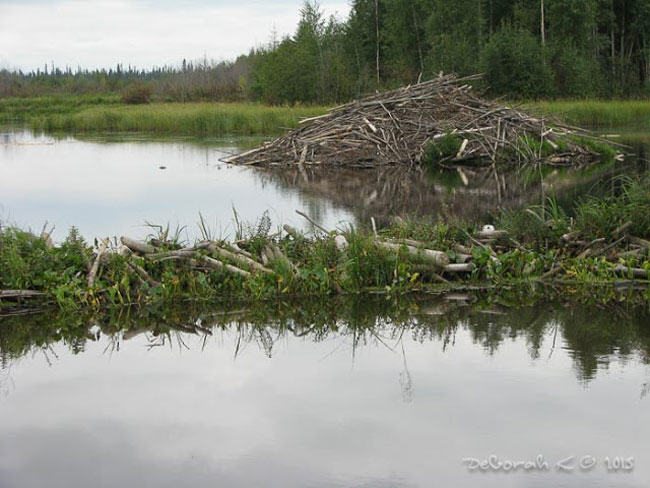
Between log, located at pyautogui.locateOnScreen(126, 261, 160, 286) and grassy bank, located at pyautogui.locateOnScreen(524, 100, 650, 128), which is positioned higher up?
grassy bank, located at pyautogui.locateOnScreen(524, 100, 650, 128)

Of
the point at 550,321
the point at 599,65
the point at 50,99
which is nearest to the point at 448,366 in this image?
the point at 550,321

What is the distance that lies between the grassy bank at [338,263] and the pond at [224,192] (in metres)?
1.27

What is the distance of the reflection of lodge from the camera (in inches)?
578

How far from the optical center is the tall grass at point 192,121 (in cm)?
3422

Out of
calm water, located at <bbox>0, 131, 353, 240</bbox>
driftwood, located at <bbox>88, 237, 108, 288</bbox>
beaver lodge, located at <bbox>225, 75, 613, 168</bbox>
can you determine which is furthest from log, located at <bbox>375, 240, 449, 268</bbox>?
beaver lodge, located at <bbox>225, 75, 613, 168</bbox>

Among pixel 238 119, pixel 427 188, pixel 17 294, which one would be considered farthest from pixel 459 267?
pixel 238 119

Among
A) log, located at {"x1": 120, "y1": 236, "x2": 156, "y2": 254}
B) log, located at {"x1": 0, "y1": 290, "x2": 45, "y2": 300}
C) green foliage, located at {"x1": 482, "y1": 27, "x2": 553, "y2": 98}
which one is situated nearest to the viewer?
log, located at {"x1": 0, "y1": 290, "x2": 45, "y2": 300}

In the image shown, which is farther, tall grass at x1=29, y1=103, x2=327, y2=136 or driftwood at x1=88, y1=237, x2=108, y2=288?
tall grass at x1=29, y1=103, x2=327, y2=136

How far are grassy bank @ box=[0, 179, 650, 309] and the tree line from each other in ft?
105

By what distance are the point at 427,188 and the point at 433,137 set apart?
5251mm

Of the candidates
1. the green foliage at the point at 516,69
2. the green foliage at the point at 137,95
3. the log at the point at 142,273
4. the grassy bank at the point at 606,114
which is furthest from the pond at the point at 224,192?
the green foliage at the point at 137,95

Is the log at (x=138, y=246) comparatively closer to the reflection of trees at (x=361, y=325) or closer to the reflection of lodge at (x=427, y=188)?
the reflection of trees at (x=361, y=325)

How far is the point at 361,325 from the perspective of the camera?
7.82 metres

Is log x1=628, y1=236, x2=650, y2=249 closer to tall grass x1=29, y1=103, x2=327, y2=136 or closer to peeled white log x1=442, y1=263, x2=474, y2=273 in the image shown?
peeled white log x1=442, y1=263, x2=474, y2=273
